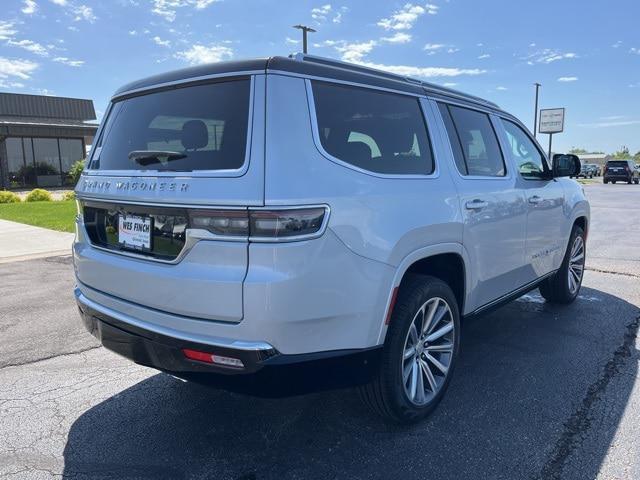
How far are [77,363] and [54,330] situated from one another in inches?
37.0

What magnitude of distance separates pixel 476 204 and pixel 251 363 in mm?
1903

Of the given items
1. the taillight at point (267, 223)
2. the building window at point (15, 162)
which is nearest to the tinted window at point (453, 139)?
the taillight at point (267, 223)

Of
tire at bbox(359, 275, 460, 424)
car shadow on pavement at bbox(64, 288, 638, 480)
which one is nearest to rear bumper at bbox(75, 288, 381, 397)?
tire at bbox(359, 275, 460, 424)

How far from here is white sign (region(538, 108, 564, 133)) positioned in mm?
53656

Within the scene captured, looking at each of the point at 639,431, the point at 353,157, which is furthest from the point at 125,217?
the point at 639,431

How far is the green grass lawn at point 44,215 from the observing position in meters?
12.3

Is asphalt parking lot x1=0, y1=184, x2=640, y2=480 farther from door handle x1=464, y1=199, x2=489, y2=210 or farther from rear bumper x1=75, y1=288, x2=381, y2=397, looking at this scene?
door handle x1=464, y1=199, x2=489, y2=210

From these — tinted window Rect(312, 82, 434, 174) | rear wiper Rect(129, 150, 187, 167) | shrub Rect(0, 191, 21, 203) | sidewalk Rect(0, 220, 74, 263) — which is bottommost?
sidewalk Rect(0, 220, 74, 263)

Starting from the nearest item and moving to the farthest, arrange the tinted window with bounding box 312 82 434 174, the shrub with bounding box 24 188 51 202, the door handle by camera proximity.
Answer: the tinted window with bounding box 312 82 434 174
the door handle
the shrub with bounding box 24 188 51 202

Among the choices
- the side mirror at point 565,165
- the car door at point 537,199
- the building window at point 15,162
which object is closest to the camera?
the car door at point 537,199

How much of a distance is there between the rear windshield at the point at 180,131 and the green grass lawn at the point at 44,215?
30.5 feet

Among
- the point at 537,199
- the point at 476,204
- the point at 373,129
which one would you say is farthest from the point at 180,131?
the point at 537,199

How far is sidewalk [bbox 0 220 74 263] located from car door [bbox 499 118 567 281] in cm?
750

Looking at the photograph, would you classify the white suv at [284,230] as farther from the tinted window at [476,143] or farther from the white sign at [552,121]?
the white sign at [552,121]
